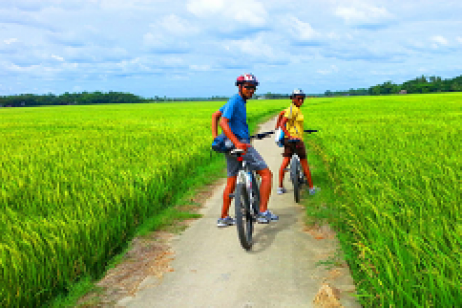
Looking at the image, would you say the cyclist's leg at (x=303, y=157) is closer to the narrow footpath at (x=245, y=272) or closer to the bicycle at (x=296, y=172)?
the bicycle at (x=296, y=172)

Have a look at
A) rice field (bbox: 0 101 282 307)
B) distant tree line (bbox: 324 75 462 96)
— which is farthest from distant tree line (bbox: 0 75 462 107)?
rice field (bbox: 0 101 282 307)

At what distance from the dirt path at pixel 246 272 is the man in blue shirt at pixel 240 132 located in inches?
13.2

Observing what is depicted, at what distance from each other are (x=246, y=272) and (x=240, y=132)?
5.38 feet

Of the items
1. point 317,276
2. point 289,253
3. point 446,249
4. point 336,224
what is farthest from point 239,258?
point 446,249

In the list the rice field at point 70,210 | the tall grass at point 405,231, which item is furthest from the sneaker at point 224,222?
the tall grass at point 405,231

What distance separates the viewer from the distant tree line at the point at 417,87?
395 ft

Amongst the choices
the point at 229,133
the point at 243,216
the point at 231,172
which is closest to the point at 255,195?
the point at 231,172

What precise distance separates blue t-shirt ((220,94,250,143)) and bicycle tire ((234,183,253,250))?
655mm

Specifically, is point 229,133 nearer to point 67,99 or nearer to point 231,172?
point 231,172

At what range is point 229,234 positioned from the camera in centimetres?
481

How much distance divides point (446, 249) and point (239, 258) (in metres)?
1.99

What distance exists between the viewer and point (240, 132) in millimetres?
4516

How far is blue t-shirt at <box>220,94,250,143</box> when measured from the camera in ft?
14.0

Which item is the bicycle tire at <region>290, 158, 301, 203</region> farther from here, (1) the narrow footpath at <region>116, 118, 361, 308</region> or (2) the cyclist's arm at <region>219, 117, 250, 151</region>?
(2) the cyclist's arm at <region>219, 117, 250, 151</region>
